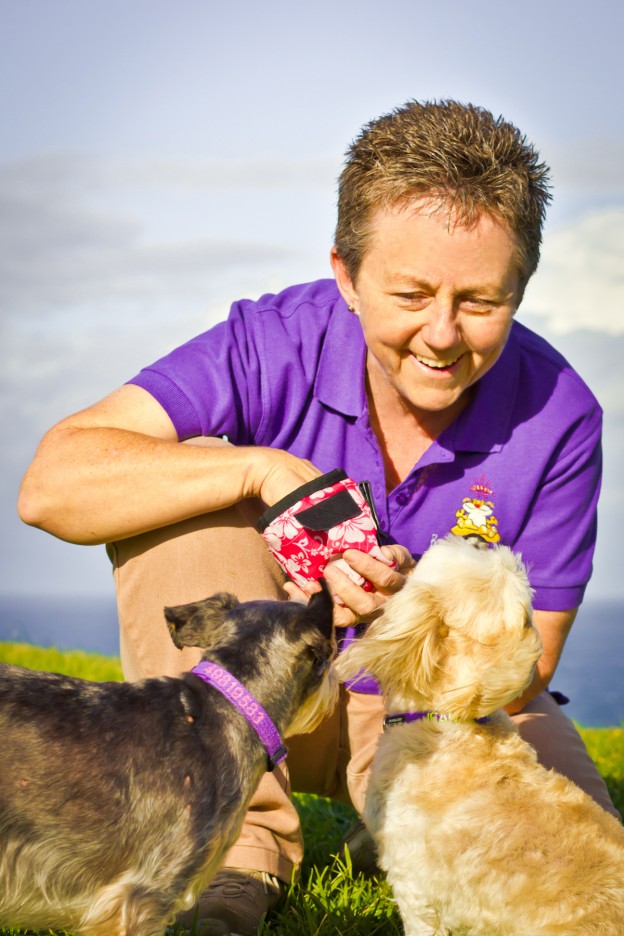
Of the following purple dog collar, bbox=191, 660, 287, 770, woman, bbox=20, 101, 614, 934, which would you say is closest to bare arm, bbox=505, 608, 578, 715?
woman, bbox=20, 101, 614, 934

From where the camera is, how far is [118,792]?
3139mm

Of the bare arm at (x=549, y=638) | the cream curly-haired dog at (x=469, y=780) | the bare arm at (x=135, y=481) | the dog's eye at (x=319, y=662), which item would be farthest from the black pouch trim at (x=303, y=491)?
the bare arm at (x=549, y=638)

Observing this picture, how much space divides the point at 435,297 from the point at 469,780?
1.89 m

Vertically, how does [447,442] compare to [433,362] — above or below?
below

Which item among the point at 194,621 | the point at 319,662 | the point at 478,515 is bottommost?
the point at 319,662

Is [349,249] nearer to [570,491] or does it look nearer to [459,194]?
[459,194]

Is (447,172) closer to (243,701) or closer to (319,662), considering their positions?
(319,662)

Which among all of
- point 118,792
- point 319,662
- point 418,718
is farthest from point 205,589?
point 118,792

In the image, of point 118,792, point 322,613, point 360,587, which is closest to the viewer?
point 118,792

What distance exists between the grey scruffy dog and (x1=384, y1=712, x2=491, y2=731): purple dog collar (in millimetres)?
714

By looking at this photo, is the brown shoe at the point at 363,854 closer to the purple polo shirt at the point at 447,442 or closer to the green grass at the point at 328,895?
the green grass at the point at 328,895

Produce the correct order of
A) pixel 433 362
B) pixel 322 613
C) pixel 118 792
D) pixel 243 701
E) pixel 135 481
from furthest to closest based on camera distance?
1. pixel 433 362
2. pixel 135 481
3. pixel 322 613
4. pixel 243 701
5. pixel 118 792

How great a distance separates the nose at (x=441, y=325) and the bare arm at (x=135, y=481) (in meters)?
0.72

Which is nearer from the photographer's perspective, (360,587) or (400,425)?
(360,587)
